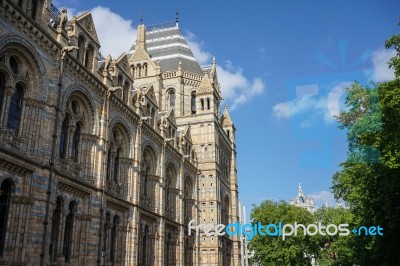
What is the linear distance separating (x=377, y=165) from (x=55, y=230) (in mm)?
20807

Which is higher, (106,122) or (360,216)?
(106,122)

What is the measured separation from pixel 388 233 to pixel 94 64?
904 inches

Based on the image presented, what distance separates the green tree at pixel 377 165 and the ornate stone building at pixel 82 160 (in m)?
17.4

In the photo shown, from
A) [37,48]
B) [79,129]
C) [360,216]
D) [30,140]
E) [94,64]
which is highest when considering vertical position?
[94,64]

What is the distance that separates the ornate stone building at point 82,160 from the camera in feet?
70.3

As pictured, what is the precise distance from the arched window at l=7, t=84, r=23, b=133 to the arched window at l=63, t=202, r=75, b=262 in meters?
6.49

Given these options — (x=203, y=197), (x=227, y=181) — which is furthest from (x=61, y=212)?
(x=227, y=181)

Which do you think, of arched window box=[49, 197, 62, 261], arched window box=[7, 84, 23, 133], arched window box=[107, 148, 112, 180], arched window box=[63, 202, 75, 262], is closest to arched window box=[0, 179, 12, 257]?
arched window box=[7, 84, 23, 133]

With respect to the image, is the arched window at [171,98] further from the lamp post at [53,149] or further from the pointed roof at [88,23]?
the lamp post at [53,149]

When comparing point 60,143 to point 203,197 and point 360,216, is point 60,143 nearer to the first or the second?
point 360,216

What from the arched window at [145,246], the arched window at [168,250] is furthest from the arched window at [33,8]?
the arched window at [168,250]

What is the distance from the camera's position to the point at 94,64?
30.0 metres

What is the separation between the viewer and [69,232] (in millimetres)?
25750

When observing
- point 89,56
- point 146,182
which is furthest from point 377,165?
point 89,56
